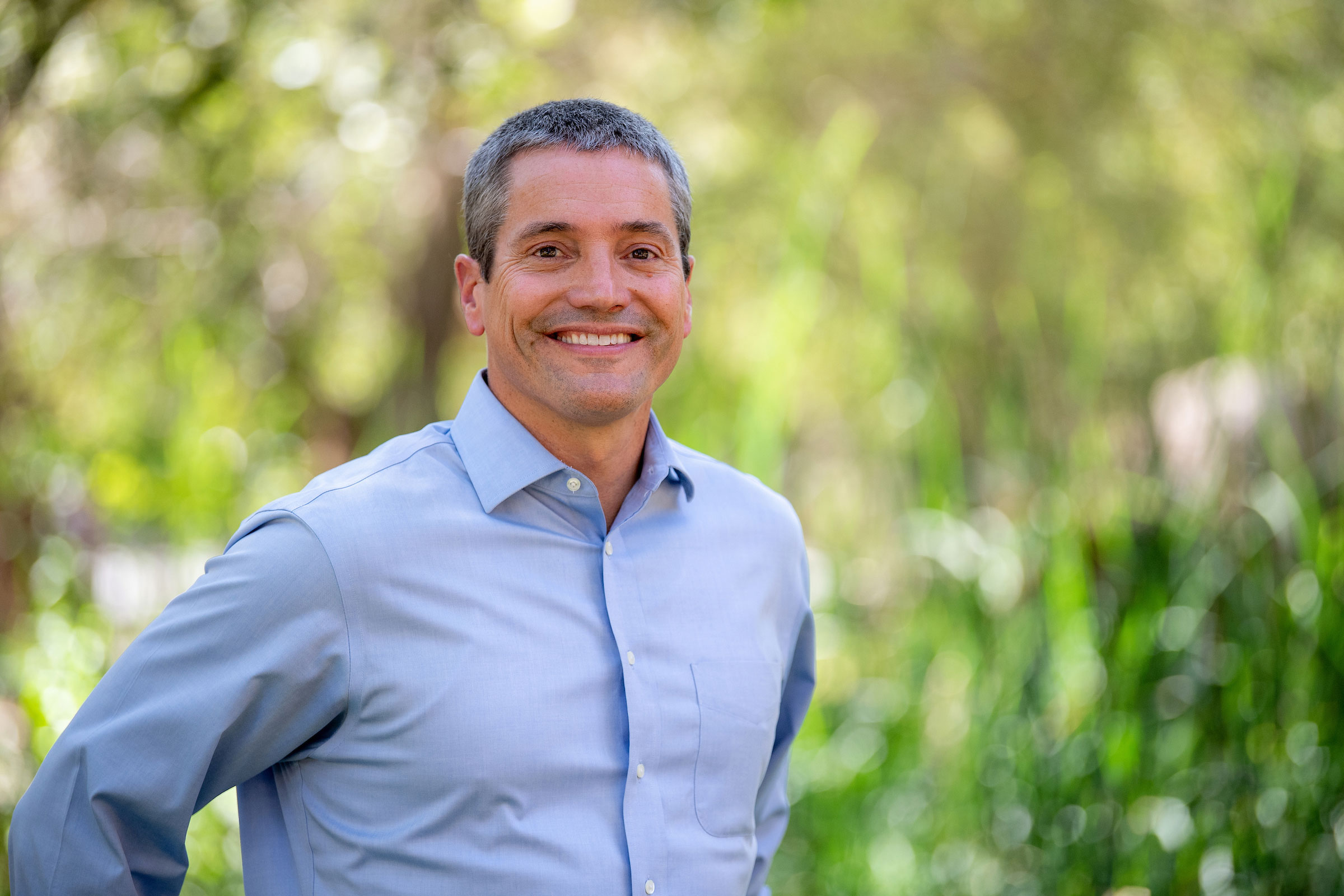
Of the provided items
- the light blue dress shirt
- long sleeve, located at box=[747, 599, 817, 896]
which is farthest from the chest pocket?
long sleeve, located at box=[747, 599, 817, 896]

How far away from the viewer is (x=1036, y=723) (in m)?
2.69

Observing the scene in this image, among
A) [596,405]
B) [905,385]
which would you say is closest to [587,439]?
[596,405]

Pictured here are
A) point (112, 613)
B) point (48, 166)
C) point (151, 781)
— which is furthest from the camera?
point (48, 166)

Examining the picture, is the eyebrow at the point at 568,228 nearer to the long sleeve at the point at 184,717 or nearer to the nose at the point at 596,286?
the nose at the point at 596,286

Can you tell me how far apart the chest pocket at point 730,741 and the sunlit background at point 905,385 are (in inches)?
50.6

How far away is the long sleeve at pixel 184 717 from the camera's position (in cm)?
128

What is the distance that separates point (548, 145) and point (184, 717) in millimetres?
865

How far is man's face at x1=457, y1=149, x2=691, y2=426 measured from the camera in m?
1.52

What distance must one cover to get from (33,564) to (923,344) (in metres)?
2.60

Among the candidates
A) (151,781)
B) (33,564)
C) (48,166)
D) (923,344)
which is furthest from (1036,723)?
(48,166)

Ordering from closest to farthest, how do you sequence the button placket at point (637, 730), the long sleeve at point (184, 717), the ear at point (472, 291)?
the long sleeve at point (184, 717)
the button placket at point (637, 730)
the ear at point (472, 291)

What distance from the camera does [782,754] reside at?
74.6 inches

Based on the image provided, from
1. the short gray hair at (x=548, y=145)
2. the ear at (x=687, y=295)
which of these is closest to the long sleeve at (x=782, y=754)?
the ear at (x=687, y=295)

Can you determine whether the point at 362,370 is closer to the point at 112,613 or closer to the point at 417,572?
the point at 112,613
